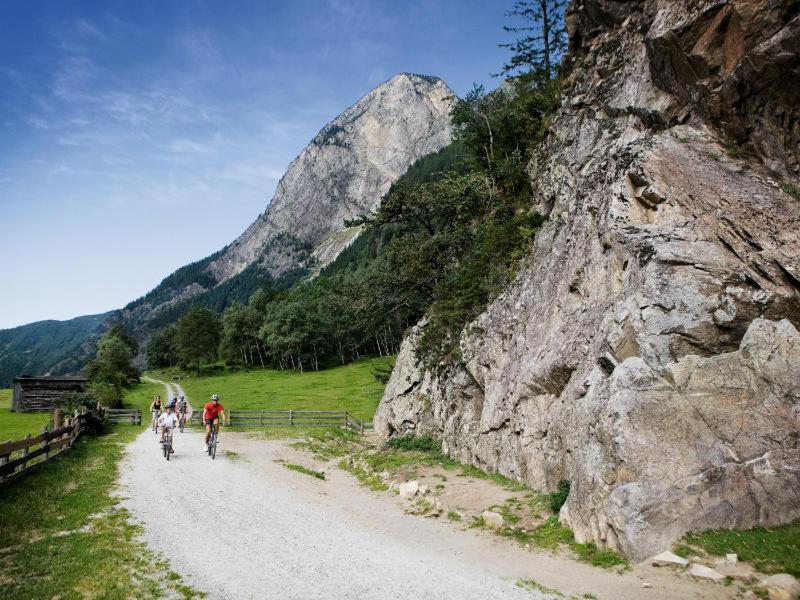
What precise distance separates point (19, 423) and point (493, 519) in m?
46.7

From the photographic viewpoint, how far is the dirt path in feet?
28.7

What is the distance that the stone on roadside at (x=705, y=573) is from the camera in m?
8.58

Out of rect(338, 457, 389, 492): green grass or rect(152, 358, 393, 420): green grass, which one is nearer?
rect(338, 457, 389, 492): green grass

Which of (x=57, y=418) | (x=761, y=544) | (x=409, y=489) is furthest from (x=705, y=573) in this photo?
(x=57, y=418)

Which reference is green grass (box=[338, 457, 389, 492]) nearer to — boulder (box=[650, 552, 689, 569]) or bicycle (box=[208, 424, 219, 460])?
bicycle (box=[208, 424, 219, 460])

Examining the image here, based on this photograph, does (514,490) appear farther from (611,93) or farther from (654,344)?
(611,93)

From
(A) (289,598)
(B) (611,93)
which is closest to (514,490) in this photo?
(A) (289,598)

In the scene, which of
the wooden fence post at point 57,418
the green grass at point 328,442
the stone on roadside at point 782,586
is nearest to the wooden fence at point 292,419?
the green grass at point 328,442

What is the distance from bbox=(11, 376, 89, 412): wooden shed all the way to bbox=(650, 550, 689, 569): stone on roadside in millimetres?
58136

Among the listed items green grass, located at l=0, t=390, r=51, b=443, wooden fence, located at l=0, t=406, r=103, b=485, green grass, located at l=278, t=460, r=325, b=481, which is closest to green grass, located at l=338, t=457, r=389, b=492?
green grass, located at l=278, t=460, r=325, b=481

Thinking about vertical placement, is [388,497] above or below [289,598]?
below

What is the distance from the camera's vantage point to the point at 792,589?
7766 millimetres

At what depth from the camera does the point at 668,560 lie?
9.25 m

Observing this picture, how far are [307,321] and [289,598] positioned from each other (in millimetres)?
80385
